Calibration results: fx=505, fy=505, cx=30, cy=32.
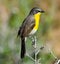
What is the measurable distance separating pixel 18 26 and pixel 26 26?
207cm

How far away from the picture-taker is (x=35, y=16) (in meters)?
7.16

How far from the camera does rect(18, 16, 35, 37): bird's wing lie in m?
6.75

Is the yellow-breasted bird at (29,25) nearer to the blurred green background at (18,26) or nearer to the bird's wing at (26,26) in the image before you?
the bird's wing at (26,26)

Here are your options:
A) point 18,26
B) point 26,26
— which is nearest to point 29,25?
point 26,26

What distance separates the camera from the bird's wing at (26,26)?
6754mm

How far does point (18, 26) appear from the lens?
351 inches

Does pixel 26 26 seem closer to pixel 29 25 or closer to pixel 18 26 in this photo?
pixel 29 25

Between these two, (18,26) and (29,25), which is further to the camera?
(18,26)

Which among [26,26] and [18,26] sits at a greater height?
[26,26]

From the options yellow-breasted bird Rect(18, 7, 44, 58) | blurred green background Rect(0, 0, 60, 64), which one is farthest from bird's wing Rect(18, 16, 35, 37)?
blurred green background Rect(0, 0, 60, 64)

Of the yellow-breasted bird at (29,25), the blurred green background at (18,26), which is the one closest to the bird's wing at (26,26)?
the yellow-breasted bird at (29,25)

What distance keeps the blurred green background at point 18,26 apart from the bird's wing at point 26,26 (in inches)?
20.2

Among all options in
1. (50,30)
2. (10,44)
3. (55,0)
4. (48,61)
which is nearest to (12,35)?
(10,44)

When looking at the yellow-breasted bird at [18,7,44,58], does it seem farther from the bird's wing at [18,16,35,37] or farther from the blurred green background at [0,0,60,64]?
the blurred green background at [0,0,60,64]
